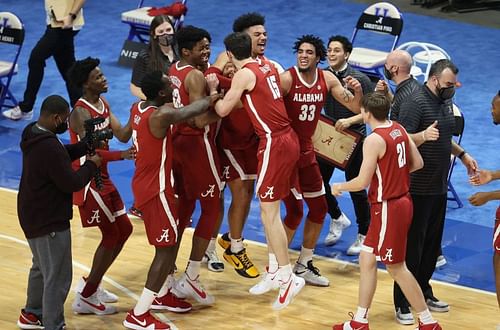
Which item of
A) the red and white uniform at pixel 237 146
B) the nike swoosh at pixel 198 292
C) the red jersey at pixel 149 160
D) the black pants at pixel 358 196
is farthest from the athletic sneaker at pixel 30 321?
the black pants at pixel 358 196

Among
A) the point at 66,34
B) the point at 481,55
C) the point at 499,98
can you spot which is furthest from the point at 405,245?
the point at 481,55

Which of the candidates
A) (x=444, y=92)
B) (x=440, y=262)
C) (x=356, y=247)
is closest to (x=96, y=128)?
(x=444, y=92)

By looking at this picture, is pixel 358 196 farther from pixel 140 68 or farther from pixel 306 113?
pixel 140 68

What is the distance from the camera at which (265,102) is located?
8.70 m

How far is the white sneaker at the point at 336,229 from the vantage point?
34.4ft

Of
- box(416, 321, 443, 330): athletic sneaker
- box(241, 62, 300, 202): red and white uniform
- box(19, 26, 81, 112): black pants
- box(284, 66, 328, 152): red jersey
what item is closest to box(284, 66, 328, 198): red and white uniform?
box(284, 66, 328, 152): red jersey

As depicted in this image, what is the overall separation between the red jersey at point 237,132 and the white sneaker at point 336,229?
151 cm

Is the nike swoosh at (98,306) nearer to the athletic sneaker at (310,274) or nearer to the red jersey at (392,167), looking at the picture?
the athletic sneaker at (310,274)

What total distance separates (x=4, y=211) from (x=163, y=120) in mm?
3358

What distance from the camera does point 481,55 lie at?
15.6 meters

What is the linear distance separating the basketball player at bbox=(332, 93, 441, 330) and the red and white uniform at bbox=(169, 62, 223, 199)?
1.23 metres

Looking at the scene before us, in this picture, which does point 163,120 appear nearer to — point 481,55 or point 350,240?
point 350,240

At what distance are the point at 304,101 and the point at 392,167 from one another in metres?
1.24

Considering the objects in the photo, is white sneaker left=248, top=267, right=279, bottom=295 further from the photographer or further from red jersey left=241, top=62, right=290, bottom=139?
the photographer
